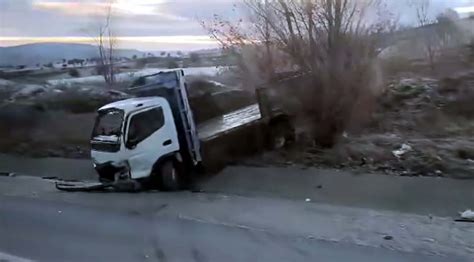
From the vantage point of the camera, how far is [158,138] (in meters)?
12.7

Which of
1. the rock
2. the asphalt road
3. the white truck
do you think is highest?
the rock

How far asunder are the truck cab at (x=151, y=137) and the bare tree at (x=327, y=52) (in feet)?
9.46

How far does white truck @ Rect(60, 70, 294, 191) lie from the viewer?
12.5 m

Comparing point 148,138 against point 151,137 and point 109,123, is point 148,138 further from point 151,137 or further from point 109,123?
point 109,123

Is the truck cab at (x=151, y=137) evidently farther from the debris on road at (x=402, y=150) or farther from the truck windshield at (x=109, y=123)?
the debris on road at (x=402, y=150)

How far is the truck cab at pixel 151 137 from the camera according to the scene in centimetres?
1242

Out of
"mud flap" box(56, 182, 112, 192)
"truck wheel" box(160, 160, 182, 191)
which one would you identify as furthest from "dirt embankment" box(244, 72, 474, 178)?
"mud flap" box(56, 182, 112, 192)

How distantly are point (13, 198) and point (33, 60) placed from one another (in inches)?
314

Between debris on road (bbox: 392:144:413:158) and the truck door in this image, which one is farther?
debris on road (bbox: 392:144:413:158)

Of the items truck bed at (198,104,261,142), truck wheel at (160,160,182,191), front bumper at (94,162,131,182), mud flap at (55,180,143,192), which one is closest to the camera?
front bumper at (94,162,131,182)

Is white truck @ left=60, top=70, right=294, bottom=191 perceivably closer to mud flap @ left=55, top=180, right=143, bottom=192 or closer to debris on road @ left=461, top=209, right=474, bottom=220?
mud flap @ left=55, top=180, right=143, bottom=192

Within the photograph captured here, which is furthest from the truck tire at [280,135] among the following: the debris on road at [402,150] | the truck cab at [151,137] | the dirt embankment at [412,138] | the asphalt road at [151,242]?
the asphalt road at [151,242]

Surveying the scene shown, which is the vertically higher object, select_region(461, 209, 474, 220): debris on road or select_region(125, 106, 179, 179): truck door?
select_region(125, 106, 179, 179): truck door

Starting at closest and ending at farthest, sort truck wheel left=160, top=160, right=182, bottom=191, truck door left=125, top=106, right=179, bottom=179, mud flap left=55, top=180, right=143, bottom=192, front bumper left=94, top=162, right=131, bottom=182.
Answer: truck door left=125, top=106, right=179, bottom=179 < front bumper left=94, top=162, right=131, bottom=182 < mud flap left=55, top=180, right=143, bottom=192 < truck wheel left=160, top=160, right=182, bottom=191
